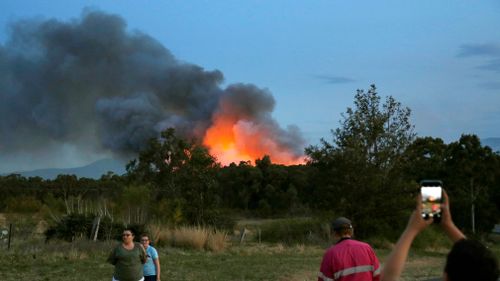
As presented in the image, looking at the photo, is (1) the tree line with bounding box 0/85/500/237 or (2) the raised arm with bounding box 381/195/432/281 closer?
(2) the raised arm with bounding box 381/195/432/281

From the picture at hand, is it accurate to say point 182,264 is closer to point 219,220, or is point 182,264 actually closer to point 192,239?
point 192,239

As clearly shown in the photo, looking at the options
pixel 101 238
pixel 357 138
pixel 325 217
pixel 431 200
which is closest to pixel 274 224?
pixel 325 217

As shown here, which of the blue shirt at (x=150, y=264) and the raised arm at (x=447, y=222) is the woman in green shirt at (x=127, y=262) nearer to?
the blue shirt at (x=150, y=264)

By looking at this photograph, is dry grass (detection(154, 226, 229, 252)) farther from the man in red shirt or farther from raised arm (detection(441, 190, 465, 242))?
raised arm (detection(441, 190, 465, 242))

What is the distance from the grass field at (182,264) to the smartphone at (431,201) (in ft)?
43.2

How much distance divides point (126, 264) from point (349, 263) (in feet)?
14.6

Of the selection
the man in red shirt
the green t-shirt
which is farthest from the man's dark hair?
the green t-shirt

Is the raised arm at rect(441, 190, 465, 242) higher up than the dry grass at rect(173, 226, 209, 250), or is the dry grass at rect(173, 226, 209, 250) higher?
the raised arm at rect(441, 190, 465, 242)

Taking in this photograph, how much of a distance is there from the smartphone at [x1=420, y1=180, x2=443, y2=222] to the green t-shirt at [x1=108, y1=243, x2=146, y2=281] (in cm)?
667

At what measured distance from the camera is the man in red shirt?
17.8 feet

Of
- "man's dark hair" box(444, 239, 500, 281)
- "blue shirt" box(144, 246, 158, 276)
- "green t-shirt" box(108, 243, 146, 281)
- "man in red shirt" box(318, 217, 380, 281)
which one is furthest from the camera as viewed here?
"blue shirt" box(144, 246, 158, 276)

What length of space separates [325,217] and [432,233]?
250 inches

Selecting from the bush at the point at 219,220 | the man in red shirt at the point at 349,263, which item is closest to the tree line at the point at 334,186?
the bush at the point at 219,220

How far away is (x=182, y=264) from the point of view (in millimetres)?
18625
